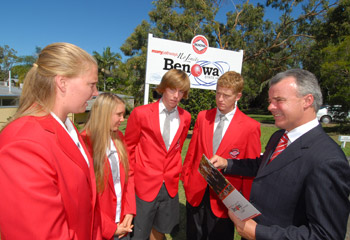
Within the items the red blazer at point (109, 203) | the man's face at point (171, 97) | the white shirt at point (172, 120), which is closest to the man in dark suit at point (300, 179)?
the red blazer at point (109, 203)

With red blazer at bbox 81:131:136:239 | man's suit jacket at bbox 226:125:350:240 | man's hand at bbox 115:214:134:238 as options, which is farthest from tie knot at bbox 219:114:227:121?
man's hand at bbox 115:214:134:238

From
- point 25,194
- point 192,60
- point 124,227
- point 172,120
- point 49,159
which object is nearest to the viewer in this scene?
point 25,194

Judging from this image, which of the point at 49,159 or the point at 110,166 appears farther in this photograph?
the point at 110,166

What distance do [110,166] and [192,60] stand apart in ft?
16.4

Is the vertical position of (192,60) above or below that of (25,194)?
above

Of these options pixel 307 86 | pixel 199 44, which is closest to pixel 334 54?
pixel 199 44

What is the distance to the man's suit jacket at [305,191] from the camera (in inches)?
47.7

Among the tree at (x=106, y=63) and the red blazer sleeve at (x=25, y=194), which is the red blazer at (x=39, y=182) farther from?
the tree at (x=106, y=63)

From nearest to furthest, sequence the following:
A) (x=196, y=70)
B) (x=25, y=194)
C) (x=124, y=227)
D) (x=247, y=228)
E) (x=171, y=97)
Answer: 1. (x=25, y=194)
2. (x=247, y=228)
3. (x=124, y=227)
4. (x=171, y=97)
5. (x=196, y=70)

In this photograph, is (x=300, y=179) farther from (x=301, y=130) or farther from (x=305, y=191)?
(x=301, y=130)

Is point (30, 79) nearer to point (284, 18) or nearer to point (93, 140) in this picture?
point (93, 140)

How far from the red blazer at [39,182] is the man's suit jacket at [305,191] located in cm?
116

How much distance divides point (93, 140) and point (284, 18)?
22.2 meters

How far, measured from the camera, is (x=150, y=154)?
2.64m
